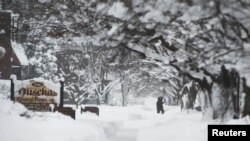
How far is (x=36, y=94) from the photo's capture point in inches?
759

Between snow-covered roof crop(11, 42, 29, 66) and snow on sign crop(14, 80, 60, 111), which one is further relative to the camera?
snow-covered roof crop(11, 42, 29, 66)

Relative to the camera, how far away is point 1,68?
3994cm

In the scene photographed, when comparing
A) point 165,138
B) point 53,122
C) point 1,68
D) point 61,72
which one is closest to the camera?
point 165,138

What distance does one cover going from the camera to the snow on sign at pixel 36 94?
→ 19047 millimetres

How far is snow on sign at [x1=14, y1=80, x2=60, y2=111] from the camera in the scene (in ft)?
62.5

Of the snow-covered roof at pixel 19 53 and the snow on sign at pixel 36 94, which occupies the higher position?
the snow-covered roof at pixel 19 53

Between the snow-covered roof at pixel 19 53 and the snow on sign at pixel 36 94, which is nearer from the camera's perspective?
the snow on sign at pixel 36 94

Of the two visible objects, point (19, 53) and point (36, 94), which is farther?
point (19, 53)

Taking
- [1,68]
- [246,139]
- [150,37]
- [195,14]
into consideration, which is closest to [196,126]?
[150,37]

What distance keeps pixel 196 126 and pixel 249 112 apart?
159cm

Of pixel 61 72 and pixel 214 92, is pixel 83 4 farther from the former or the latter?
pixel 61 72

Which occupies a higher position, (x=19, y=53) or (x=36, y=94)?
(x=19, y=53)

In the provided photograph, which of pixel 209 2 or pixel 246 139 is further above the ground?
pixel 209 2

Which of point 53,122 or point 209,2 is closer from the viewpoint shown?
point 209,2
